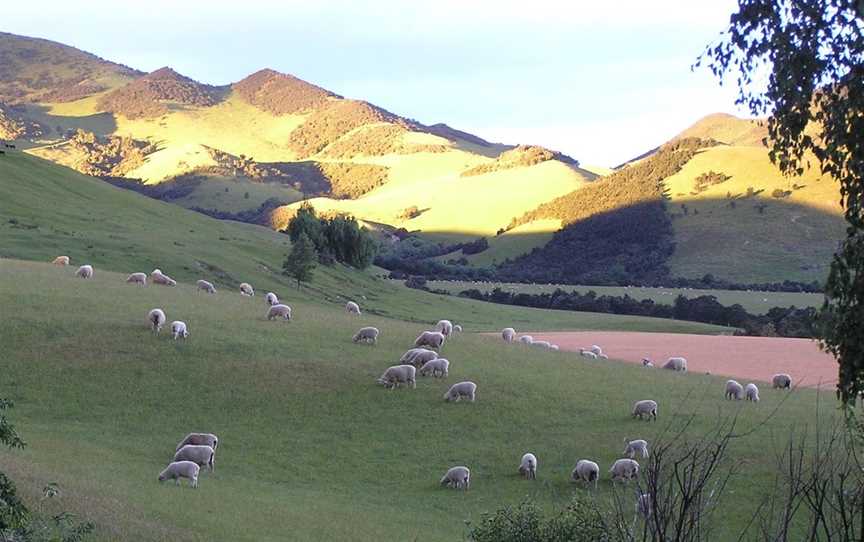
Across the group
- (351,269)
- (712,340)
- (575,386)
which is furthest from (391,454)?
(351,269)

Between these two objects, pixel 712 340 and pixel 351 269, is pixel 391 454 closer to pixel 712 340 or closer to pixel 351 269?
pixel 712 340

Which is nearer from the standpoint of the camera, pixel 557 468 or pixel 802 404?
pixel 557 468

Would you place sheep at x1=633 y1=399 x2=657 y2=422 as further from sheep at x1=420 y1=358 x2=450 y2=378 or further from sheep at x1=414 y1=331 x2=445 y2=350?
sheep at x1=414 y1=331 x2=445 y2=350

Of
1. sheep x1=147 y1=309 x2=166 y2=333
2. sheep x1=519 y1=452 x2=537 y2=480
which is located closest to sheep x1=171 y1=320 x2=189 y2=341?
sheep x1=147 y1=309 x2=166 y2=333

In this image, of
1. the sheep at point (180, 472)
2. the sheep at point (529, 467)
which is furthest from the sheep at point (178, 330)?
the sheep at point (529, 467)

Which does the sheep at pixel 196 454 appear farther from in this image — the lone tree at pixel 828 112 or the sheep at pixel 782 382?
the sheep at pixel 782 382

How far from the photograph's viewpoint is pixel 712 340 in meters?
61.7

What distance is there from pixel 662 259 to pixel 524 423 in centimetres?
13711

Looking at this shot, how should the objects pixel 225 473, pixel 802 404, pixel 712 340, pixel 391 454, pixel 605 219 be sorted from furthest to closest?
pixel 605 219 < pixel 712 340 < pixel 802 404 < pixel 391 454 < pixel 225 473

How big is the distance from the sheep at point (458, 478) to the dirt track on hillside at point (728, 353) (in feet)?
70.9

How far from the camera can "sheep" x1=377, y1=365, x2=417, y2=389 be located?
32.7m

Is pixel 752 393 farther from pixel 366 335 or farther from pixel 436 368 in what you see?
pixel 366 335

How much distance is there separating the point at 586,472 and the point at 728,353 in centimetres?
3120

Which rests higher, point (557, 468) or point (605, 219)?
point (605, 219)
